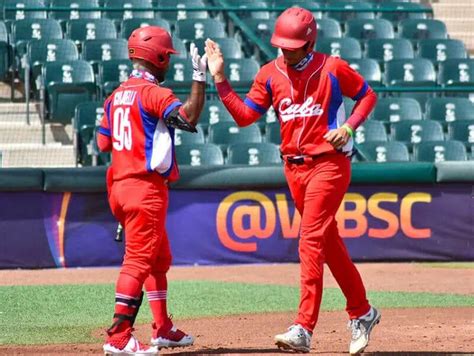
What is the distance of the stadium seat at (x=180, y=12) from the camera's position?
591 inches

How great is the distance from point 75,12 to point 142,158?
907 cm

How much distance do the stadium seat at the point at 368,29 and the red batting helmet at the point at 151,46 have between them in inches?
381

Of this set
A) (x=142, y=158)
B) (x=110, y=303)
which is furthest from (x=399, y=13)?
(x=142, y=158)

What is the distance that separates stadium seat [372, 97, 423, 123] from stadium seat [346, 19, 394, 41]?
251 centimetres

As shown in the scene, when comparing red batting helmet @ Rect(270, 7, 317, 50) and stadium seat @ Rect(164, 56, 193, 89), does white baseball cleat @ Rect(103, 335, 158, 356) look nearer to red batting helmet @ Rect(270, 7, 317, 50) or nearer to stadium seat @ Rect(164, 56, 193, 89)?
red batting helmet @ Rect(270, 7, 317, 50)

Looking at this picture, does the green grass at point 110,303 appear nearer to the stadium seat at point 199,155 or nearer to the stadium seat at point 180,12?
the stadium seat at point 199,155

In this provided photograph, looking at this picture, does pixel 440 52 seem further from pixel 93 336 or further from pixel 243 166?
pixel 93 336

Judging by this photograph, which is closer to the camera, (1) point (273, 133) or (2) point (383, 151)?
(2) point (383, 151)

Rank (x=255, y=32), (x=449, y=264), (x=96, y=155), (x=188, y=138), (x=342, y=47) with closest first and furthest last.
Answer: (x=449, y=264), (x=96, y=155), (x=188, y=138), (x=342, y=47), (x=255, y=32)

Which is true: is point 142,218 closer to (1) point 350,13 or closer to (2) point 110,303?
(2) point 110,303

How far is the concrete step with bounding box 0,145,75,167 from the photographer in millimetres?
11664

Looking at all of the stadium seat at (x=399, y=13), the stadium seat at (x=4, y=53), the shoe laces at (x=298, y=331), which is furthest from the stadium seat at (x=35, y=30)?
the shoe laces at (x=298, y=331)

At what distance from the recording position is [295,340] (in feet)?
19.7

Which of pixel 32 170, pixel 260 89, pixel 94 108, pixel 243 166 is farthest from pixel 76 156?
pixel 260 89
